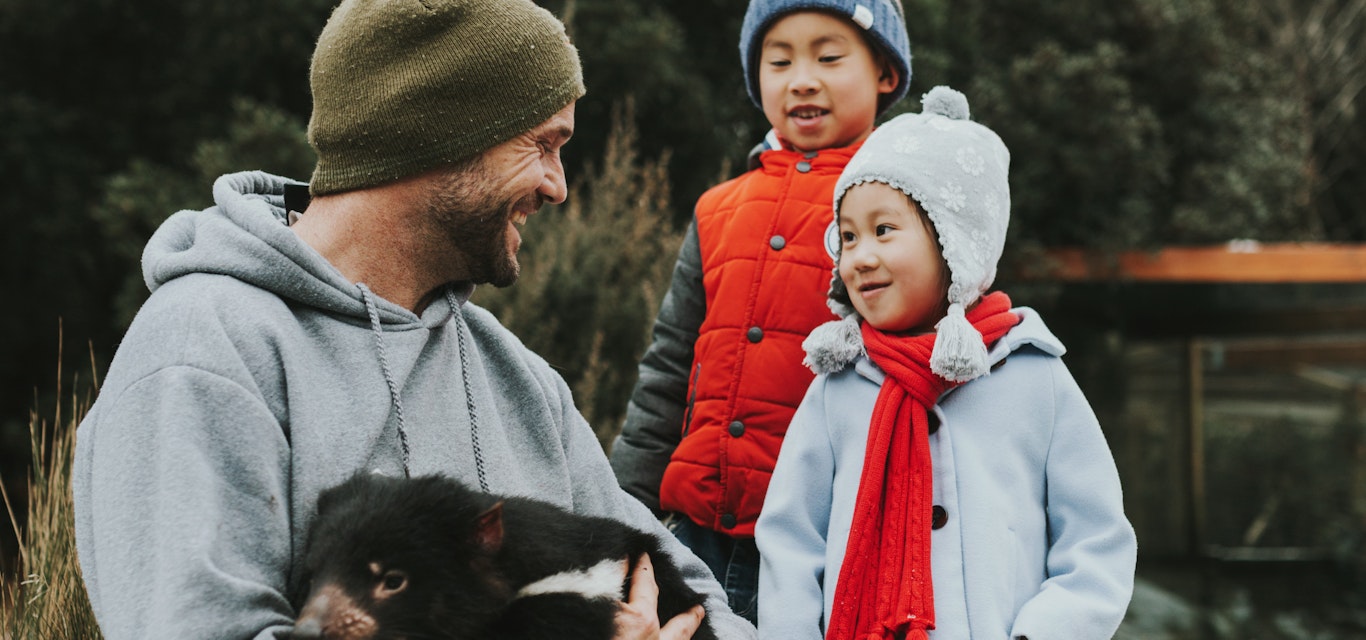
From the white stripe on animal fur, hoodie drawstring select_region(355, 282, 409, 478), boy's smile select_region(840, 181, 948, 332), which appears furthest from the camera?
boy's smile select_region(840, 181, 948, 332)

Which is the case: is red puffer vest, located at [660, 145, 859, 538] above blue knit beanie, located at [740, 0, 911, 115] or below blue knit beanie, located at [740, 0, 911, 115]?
Answer: below

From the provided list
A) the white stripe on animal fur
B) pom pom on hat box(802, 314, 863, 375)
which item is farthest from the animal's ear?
pom pom on hat box(802, 314, 863, 375)

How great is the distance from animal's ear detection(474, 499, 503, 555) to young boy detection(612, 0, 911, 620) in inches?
49.3

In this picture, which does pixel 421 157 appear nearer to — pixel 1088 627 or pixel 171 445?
pixel 171 445

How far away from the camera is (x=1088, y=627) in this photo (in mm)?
2422

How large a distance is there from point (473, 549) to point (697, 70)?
30.5ft

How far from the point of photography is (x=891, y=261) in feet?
8.84

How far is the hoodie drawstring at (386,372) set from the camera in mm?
2338

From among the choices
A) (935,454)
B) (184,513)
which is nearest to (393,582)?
(184,513)

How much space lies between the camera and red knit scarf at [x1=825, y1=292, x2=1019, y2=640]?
2.53 meters

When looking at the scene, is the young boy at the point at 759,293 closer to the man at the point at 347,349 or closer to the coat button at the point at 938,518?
the man at the point at 347,349

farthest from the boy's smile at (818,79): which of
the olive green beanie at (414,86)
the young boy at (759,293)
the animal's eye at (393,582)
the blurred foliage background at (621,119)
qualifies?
the blurred foliage background at (621,119)

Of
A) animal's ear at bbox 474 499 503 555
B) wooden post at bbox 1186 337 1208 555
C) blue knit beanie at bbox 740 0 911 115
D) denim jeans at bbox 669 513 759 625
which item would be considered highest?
blue knit beanie at bbox 740 0 911 115

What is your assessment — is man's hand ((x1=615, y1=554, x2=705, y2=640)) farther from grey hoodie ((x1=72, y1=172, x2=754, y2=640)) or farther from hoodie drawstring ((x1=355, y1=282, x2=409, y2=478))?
hoodie drawstring ((x1=355, y1=282, x2=409, y2=478))
